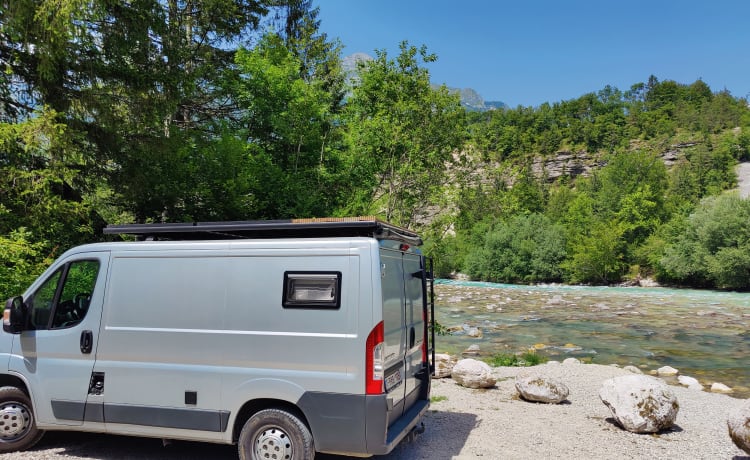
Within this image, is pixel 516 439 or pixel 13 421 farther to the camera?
pixel 516 439

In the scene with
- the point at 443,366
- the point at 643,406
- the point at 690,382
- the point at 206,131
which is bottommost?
the point at 690,382

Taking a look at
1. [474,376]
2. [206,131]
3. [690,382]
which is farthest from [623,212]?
[474,376]

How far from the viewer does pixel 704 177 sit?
10575 centimetres

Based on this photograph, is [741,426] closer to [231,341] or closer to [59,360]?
[231,341]

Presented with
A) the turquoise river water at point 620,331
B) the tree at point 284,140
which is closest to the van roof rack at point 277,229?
the tree at point 284,140

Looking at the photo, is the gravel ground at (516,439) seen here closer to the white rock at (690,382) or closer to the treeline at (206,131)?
the white rock at (690,382)

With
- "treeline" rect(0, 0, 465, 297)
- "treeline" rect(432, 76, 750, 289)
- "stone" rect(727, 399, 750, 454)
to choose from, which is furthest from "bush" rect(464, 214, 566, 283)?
"stone" rect(727, 399, 750, 454)

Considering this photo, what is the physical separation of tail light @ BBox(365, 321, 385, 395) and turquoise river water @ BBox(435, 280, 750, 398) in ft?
35.4

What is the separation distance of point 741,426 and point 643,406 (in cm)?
169

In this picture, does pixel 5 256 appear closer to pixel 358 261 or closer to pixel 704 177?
pixel 358 261

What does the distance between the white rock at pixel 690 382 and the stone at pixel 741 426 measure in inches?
291

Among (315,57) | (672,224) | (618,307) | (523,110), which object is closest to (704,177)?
(672,224)

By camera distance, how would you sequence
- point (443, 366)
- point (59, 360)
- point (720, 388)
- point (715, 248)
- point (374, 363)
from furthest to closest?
1. point (715, 248)
2. point (443, 366)
3. point (720, 388)
4. point (59, 360)
5. point (374, 363)

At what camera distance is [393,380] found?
15.9ft
